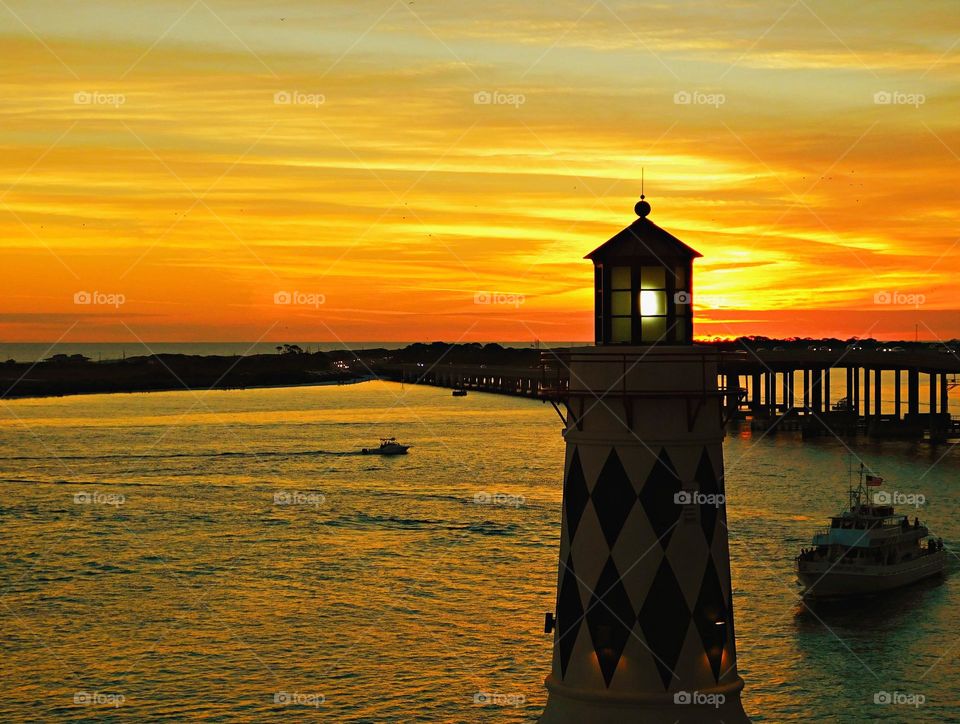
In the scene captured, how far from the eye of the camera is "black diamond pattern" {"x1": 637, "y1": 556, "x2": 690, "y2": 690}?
1077 cm

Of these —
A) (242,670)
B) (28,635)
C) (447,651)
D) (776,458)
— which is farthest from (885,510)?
(776,458)

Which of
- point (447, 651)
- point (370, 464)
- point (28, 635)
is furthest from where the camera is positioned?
point (370, 464)

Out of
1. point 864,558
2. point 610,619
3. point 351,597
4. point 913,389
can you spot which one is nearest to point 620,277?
point 610,619

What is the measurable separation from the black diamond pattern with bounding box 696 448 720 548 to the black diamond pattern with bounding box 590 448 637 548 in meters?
0.57

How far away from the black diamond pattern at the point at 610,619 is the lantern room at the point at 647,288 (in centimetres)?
195

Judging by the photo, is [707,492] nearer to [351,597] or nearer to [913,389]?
[351,597]

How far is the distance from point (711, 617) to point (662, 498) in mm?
1094

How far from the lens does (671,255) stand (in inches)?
433

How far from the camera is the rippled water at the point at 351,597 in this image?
35.2 metres

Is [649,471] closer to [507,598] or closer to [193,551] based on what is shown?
[507,598]

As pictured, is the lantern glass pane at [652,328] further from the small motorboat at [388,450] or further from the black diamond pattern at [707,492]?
the small motorboat at [388,450]

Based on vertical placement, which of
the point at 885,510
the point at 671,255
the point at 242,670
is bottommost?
the point at 242,670

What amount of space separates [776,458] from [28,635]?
245 ft

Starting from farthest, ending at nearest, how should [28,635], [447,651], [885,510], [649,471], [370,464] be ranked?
[370,464] → [885,510] → [28,635] → [447,651] → [649,471]
